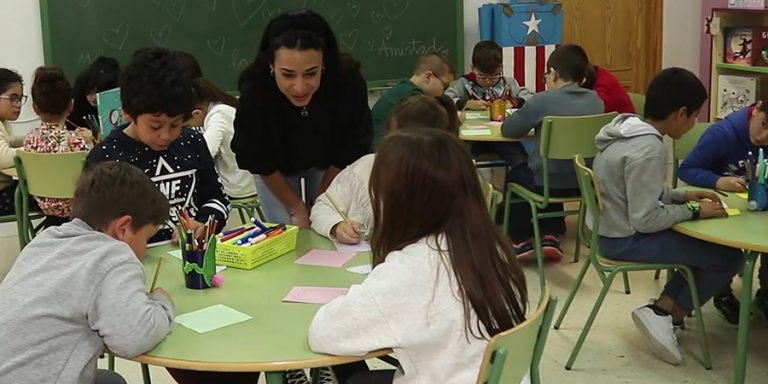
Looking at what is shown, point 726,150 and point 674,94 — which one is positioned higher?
point 674,94

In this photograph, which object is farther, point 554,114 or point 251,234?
point 554,114

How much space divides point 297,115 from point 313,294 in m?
1.00

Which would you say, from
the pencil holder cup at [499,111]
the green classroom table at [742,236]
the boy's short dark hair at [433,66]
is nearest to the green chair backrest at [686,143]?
the green classroom table at [742,236]

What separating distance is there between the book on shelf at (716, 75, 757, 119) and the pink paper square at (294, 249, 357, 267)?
465 cm

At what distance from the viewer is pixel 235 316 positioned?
6.44 ft

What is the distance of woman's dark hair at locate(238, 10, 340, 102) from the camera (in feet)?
9.04

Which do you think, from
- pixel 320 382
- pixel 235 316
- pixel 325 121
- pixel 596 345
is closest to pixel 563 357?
pixel 596 345

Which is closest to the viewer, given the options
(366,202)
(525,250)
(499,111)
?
(366,202)

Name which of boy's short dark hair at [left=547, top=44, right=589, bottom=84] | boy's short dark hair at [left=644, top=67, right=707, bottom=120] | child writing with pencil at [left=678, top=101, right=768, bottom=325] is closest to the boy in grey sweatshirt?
boy's short dark hair at [left=547, top=44, right=589, bottom=84]

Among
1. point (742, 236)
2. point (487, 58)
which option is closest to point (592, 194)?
point (742, 236)

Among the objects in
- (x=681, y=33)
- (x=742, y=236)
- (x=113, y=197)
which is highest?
(x=681, y=33)

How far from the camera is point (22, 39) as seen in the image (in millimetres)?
5449

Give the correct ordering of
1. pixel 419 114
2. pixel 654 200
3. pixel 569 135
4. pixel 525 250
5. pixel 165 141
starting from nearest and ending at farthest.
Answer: pixel 165 141
pixel 419 114
pixel 654 200
pixel 569 135
pixel 525 250

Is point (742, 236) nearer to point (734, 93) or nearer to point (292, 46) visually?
point (292, 46)
